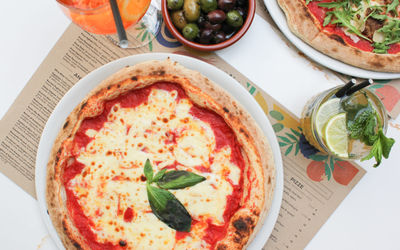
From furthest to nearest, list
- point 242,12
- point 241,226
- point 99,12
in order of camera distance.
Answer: point 242,12 < point 241,226 < point 99,12

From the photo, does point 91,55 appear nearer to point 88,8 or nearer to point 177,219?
point 88,8

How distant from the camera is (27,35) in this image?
189 cm

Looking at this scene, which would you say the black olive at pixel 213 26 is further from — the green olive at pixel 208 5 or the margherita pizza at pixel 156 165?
the margherita pizza at pixel 156 165

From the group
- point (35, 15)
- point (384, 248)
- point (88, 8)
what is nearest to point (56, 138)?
point (88, 8)

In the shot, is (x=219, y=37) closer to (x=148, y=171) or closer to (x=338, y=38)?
(x=338, y=38)

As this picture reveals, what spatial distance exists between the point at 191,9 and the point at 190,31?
107 mm

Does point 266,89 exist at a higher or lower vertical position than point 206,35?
lower

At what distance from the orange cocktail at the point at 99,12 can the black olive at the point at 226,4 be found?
366 mm

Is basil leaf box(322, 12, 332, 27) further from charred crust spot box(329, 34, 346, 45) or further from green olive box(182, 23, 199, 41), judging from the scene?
green olive box(182, 23, 199, 41)

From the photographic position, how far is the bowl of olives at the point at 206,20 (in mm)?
1674

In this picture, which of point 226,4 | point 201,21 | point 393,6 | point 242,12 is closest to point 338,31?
point 393,6

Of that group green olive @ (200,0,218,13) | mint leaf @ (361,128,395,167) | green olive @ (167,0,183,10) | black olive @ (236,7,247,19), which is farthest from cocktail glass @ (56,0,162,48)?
mint leaf @ (361,128,395,167)

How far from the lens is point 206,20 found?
5.62 ft

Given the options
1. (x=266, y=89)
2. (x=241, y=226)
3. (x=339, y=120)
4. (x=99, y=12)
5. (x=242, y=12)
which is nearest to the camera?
(x=99, y=12)
